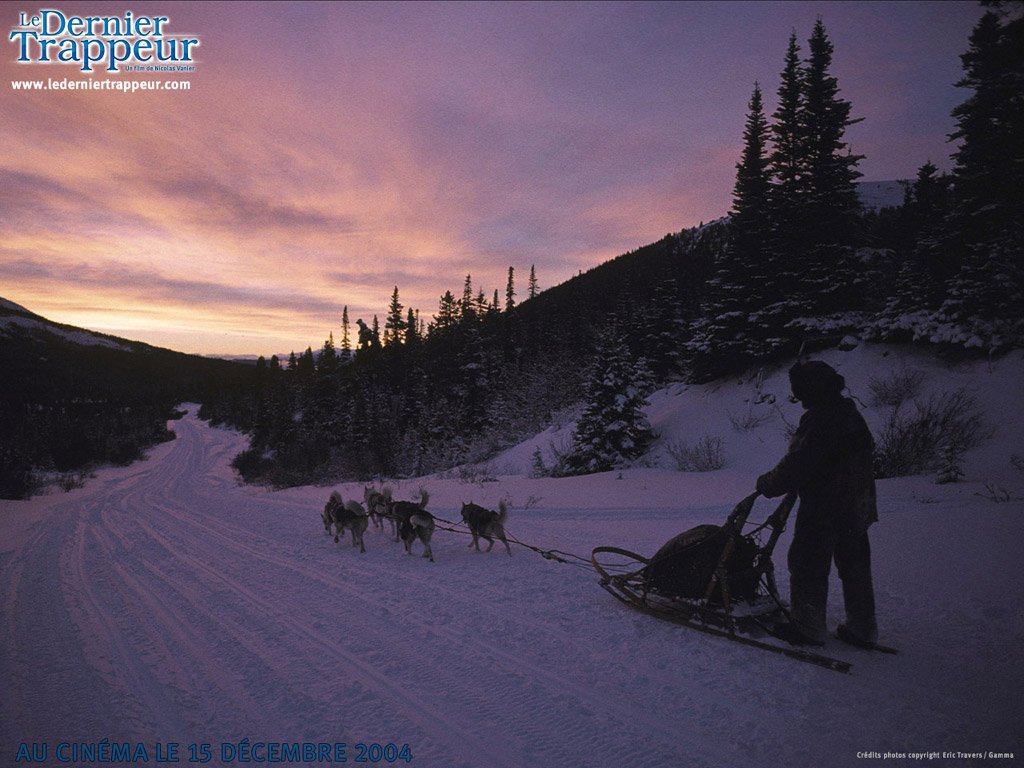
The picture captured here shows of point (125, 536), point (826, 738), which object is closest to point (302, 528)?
point (125, 536)

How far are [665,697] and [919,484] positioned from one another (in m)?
8.25

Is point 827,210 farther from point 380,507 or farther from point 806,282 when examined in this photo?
point 380,507

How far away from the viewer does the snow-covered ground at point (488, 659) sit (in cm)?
277

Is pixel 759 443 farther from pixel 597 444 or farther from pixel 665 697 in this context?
pixel 665 697

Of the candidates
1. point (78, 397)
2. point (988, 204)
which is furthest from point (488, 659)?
point (78, 397)

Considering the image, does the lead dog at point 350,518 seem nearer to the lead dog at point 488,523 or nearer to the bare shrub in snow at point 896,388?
the lead dog at point 488,523

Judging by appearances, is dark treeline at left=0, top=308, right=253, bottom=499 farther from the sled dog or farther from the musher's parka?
the musher's parka

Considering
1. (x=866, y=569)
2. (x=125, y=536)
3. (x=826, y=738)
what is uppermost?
(x=866, y=569)

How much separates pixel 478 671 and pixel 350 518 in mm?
4886

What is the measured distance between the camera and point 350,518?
25.4ft

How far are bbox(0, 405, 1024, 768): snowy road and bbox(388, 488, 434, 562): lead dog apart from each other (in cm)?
60

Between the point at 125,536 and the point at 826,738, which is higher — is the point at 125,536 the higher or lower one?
the lower one

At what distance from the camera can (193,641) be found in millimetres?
4270

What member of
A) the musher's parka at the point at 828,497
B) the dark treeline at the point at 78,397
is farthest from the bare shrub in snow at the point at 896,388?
the dark treeline at the point at 78,397
